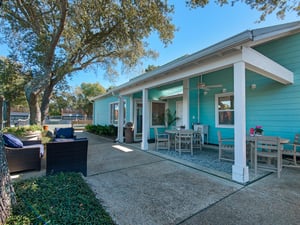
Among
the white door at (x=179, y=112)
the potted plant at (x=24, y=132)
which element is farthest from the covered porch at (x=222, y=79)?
the potted plant at (x=24, y=132)

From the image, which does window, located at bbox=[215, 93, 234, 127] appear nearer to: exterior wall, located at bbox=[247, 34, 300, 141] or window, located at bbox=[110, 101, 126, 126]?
exterior wall, located at bbox=[247, 34, 300, 141]

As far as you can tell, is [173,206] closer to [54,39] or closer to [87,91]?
[54,39]

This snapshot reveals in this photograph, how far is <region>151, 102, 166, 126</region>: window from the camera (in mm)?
9656

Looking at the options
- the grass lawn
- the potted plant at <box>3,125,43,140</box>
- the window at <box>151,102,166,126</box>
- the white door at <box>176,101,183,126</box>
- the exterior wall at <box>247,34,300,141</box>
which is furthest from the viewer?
the window at <box>151,102,166,126</box>

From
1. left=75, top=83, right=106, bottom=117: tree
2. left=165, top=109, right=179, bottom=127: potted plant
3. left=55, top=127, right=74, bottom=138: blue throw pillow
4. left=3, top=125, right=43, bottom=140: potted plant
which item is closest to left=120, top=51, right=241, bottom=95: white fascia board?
left=165, top=109, right=179, bottom=127: potted plant

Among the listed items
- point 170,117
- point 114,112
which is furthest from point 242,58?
point 114,112

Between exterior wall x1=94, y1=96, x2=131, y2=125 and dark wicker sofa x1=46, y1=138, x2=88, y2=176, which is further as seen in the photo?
exterior wall x1=94, y1=96, x2=131, y2=125

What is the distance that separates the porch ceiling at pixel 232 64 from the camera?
3.42 metres

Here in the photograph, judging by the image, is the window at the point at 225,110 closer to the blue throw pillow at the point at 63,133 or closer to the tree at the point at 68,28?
the tree at the point at 68,28

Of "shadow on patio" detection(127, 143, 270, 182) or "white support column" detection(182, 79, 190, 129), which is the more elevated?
"white support column" detection(182, 79, 190, 129)

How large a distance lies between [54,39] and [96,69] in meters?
4.87

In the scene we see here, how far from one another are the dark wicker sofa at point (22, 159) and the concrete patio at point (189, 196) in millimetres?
221

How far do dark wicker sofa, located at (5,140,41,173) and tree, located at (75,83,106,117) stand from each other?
27310 millimetres

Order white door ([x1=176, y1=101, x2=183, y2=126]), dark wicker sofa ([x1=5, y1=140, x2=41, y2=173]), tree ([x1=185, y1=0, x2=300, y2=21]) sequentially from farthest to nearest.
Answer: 1. white door ([x1=176, y1=101, x2=183, y2=126])
2. tree ([x1=185, y1=0, x2=300, y2=21])
3. dark wicker sofa ([x1=5, y1=140, x2=41, y2=173])
